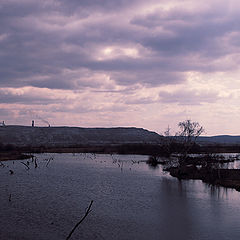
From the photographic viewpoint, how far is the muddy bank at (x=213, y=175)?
1975 inches

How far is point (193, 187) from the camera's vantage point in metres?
48.7

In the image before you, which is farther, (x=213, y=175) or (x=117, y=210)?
(x=213, y=175)

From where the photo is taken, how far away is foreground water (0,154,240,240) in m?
25.0

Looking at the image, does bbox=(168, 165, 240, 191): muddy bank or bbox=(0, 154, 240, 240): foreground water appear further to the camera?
bbox=(168, 165, 240, 191): muddy bank

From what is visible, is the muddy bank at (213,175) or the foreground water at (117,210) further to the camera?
the muddy bank at (213,175)

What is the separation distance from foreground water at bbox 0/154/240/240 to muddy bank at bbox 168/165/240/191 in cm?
264

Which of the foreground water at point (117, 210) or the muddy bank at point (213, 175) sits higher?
the muddy bank at point (213, 175)

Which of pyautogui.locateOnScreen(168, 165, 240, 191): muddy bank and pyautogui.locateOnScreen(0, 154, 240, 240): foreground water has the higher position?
pyautogui.locateOnScreen(168, 165, 240, 191): muddy bank

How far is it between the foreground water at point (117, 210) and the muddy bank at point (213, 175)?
2.64 m

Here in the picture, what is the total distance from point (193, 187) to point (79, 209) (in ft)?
70.3

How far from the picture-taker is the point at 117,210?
3197 centimetres

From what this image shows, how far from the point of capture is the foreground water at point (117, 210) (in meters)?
25.0

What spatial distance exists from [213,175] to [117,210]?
26.3 meters

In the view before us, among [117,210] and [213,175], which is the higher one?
[213,175]
